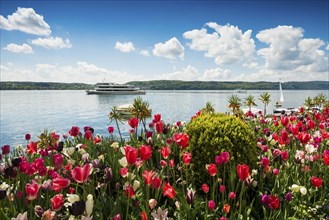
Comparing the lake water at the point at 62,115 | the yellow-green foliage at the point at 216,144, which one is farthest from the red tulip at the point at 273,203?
the lake water at the point at 62,115

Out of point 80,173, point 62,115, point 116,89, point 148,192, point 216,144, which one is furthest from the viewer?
point 116,89

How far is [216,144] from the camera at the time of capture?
16.9 ft

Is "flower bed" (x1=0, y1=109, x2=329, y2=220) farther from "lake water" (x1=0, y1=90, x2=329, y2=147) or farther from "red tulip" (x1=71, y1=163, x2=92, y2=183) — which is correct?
"lake water" (x1=0, y1=90, x2=329, y2=147)

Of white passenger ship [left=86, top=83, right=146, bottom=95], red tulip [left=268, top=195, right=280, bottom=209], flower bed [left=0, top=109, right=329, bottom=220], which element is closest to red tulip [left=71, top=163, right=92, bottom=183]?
flower bed [left=0, top=109, right=329, bottom=220]

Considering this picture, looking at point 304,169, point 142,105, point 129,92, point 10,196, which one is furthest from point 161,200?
point 129,92

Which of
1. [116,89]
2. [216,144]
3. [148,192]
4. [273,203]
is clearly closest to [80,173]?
[148,192]

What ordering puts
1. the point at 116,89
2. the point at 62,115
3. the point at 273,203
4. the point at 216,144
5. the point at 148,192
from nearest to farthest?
the point at 273,203 < the point at 148,192 < the point at 216,144 < the point at 62,115 < the point at 116,89

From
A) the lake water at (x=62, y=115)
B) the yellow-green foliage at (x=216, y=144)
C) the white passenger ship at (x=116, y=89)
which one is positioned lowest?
the lake water at (x=62, y=115)

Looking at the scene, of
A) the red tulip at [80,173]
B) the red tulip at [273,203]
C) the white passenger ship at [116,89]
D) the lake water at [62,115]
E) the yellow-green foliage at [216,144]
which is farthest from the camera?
the white passenger ship at [116,89]

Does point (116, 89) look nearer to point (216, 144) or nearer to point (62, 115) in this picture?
point (62, 115)

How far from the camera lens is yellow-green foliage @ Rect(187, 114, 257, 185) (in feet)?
16.8

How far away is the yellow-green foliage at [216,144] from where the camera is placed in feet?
16.8

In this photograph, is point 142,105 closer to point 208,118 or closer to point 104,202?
point 208,118

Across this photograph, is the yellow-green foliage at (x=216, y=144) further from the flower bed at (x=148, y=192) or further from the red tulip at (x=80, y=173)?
the red tulip at (x=80, y=173)
